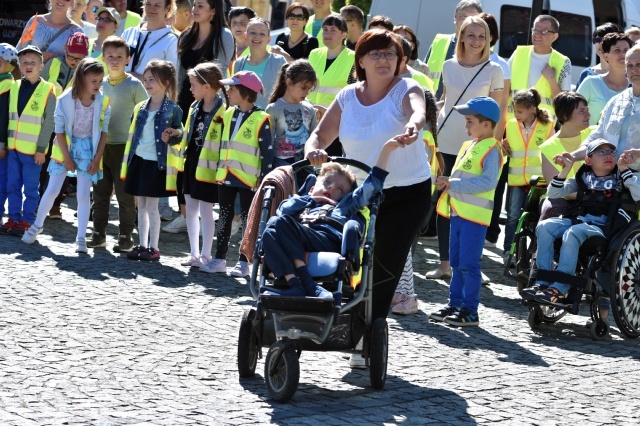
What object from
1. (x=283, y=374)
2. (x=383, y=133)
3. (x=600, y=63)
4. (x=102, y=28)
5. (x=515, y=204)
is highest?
(x=600, y=63)

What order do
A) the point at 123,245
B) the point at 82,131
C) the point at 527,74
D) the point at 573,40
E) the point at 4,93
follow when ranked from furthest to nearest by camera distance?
the point at 573,40, the point at 527,74, the point at 4,93, the point at 82,131, the point at 123,245

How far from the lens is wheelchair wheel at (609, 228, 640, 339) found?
A: 9336 mm

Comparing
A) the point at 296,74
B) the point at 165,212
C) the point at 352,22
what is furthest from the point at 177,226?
the point at 296,74

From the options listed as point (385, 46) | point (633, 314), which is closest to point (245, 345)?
point (385, 46)

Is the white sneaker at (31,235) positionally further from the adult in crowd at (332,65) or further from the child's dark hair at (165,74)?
the adult in crowd at (332,65)

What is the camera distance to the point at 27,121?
12.6 meters

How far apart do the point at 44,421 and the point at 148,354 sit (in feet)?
5.46

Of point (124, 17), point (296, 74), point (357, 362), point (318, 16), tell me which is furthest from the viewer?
point (124, 17)

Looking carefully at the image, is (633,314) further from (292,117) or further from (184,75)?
(184,75)

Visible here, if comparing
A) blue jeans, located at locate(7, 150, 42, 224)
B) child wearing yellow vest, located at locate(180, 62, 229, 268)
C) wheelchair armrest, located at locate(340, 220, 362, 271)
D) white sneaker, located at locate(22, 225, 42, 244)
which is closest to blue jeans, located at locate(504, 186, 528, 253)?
child wearing yellow vest, located at locate(180, 62, 229, 268)

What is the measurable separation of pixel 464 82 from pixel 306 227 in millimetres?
4574

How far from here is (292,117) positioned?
11234 millimetres

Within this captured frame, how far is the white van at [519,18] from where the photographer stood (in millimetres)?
18953

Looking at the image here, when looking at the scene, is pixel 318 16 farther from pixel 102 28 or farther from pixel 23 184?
pixel 23 184
